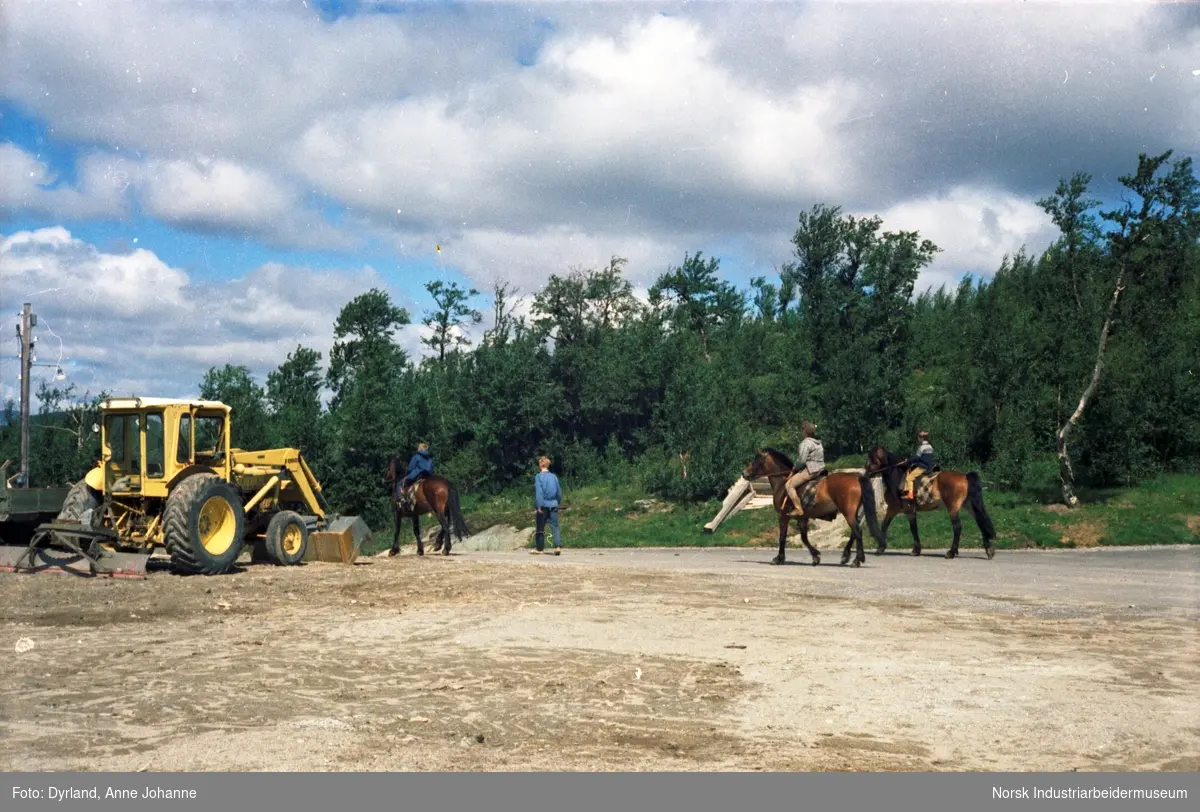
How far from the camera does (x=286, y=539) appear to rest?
66.1 feet

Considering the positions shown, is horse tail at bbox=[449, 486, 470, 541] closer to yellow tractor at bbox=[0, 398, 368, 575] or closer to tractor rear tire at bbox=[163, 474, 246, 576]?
yellow tractor at bbox=[0, 398, 368, 575]

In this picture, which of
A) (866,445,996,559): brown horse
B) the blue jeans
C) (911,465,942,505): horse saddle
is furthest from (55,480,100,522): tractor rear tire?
(911,465,942,505): horse saddle

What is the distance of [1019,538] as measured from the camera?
27844 millimetres

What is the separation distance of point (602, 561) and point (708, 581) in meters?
6.13

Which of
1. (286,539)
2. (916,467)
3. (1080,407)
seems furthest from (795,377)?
(286,539)

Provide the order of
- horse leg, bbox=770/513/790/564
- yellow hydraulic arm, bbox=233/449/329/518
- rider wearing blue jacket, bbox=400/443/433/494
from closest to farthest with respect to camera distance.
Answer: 1. yellow hydraulic arm, bbox=233/449/329/518
2. horse leg, bbox=770/513/790/564
3. rider wearing blue jacket, bbox=400/443/433/494

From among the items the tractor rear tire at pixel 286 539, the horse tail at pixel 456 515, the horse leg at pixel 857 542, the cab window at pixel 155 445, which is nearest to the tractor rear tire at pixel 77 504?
the cab window at pixel 155 445

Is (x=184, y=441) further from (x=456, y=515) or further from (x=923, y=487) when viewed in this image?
(x=923, y=487)

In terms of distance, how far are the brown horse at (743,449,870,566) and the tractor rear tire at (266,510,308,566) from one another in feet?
29.3

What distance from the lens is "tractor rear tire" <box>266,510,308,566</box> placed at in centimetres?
1973

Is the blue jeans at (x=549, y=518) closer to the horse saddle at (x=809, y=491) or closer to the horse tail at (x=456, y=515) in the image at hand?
the horse tail at (x=456, y=515)

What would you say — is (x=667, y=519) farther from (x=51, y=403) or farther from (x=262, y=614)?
(x=51, y=403)

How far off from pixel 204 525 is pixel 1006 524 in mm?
21039

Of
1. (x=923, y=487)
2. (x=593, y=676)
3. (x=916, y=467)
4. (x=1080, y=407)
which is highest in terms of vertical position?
(x=1080, y=407)
